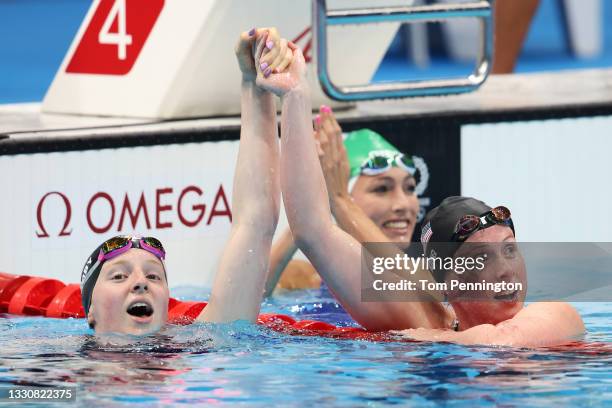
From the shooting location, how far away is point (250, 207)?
3.97 metres

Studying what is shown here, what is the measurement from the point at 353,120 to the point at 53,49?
6140 millimetres

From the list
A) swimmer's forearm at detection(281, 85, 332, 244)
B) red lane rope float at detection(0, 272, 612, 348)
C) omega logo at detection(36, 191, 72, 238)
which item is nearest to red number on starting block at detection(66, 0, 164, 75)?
omega logo at detection(36, 191, 72, 238)

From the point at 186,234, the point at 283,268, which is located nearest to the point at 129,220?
the point at 186,234

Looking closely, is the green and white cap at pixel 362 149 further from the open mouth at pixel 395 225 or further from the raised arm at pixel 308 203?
the raised arm at pixel 308 203

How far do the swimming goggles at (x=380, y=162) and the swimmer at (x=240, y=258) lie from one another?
52.7 inches

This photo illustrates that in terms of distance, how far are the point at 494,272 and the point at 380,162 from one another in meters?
1.51

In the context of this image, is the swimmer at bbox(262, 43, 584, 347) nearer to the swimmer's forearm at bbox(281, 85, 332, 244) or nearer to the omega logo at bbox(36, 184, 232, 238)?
the swimmer's forearm at bbox(281, 85, 332, 244)

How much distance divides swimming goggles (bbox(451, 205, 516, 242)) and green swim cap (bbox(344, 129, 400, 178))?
143 centimetres

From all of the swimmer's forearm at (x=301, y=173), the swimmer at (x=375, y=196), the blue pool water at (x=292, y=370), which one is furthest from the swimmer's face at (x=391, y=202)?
the swimmer's forearm at (x=301, y=173)

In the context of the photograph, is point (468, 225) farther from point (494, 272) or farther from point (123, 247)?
point (123, 247)

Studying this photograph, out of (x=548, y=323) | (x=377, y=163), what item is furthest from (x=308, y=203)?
(x=377, y=163)

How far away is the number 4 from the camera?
18.7 feet

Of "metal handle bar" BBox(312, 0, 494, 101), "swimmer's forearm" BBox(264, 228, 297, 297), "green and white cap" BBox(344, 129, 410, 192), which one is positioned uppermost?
"metal handle bar" BBox(312, 0, 494, 101)

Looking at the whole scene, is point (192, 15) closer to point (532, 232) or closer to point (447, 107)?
point (447, 107)
